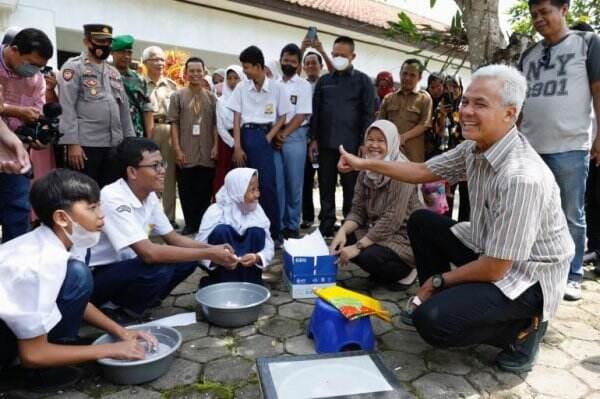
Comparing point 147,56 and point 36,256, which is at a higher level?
point 147,56

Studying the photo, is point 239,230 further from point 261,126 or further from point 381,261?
point 261,126

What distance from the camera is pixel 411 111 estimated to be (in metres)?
4.96

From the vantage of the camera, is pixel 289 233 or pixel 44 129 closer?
pixel 44 129

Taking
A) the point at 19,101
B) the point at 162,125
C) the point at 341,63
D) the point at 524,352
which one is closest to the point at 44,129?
the point at 19,101

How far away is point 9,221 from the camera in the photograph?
9.96ft

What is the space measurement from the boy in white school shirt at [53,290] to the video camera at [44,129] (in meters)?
1.46

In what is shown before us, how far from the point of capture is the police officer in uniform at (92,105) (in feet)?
12.2

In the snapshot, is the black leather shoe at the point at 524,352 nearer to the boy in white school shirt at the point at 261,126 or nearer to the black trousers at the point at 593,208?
the black trousers at the point at 593,208

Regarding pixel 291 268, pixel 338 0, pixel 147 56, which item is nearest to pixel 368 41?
pixel 338 0

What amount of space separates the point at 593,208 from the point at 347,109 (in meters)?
2.55

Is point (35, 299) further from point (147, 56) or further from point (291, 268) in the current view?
point (147, 56)

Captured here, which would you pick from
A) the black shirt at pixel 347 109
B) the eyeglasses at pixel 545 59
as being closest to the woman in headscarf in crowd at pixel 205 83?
the black shirt at pixel 347 109

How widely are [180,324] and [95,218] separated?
106 centimetres

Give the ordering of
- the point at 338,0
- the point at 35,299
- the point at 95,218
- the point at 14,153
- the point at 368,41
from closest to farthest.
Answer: the point at 35,299 < the point at 95,218 < the point at 14,153 < the point at 368,41 < the point at 338,0
